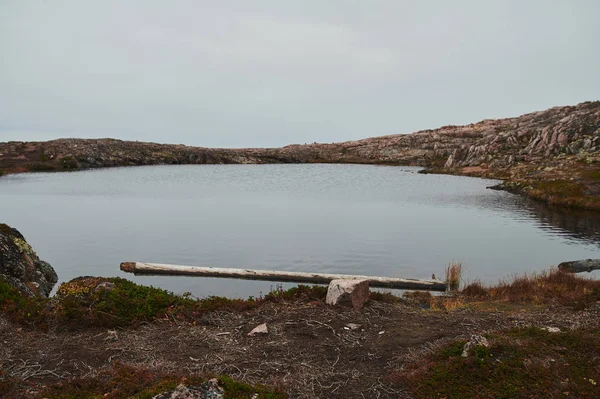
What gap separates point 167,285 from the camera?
73.7ft

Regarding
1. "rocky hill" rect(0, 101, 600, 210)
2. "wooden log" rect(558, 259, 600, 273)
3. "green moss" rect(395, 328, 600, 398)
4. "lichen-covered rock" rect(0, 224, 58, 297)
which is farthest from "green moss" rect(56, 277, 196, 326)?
"rocky hill" rect(0, 101, 600, 210)

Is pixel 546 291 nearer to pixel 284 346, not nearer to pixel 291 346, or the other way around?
pixel 291 346

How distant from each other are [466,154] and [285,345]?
4525 inches

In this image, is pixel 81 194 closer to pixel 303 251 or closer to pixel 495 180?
pixel 303 251

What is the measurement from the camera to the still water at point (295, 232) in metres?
26.5

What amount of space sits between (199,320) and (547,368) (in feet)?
32.7

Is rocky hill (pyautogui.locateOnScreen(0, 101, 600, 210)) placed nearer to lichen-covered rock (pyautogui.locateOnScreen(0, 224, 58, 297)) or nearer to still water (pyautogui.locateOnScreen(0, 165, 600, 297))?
still water (pyautogui.locateOnScreen(0, 165, 600, 297))

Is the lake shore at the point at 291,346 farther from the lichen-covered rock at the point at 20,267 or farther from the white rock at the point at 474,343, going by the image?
the lichen-covered rock at the point at 20,267

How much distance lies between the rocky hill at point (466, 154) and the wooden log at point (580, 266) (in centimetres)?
2563

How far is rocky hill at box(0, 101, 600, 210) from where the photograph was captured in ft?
204

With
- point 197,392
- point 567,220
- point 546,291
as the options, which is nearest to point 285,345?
point 197,392

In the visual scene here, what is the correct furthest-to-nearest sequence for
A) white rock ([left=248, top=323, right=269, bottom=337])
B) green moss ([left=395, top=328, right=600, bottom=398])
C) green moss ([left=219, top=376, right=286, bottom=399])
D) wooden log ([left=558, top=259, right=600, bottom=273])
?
wooden log ([left=558, top=259, right=600, bottom=273]) → white rock ([left=248, top=323, right=269, bottom=337]) → green moss ([left=395, top=328, right=600, bottom=398]) → green moss ([left=219, top=376, right=286, bottom=399])

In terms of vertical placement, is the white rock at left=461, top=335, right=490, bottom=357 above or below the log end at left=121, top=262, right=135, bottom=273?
above

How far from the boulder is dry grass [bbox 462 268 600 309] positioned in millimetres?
7166
